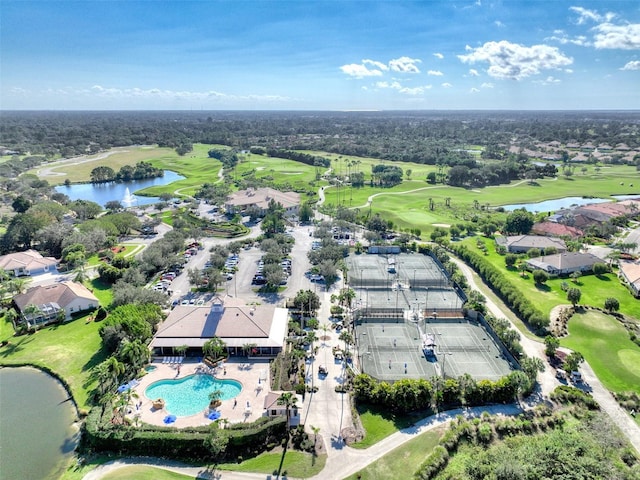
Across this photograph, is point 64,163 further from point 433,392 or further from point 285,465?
point 433,392

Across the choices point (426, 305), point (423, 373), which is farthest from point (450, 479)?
point (426, 305)

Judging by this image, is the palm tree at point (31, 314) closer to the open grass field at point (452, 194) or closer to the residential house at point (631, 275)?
the open grass field at point (452, 194)

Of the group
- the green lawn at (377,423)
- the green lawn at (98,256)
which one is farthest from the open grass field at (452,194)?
the green lawn at (377,423)

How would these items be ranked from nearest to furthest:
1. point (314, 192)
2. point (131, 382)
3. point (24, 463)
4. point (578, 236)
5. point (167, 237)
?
point (24, 463) < point (131, 382) < point (167, 237) < point (578, 236) < point (314, 192)

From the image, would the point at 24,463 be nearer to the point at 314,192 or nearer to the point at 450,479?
the point at 450,479

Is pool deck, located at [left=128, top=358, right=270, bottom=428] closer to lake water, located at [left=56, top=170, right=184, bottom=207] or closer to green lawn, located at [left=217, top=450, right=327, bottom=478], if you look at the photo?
green lawn, located at [left=217, top=450, right=327, bottom=478]

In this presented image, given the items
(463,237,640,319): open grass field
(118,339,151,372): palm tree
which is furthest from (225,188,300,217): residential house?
(118,339,151,372): palm tree
